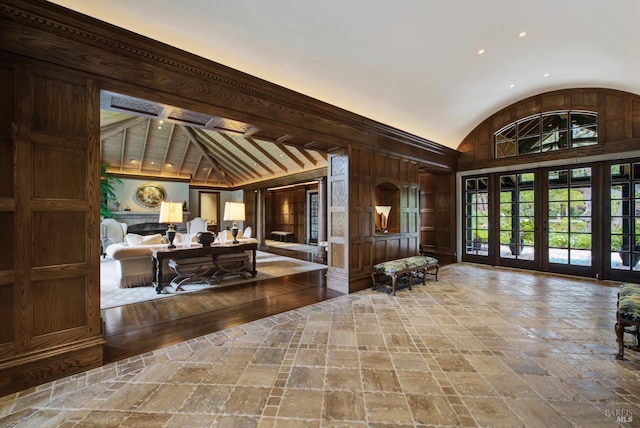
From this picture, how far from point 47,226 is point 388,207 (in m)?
4.88

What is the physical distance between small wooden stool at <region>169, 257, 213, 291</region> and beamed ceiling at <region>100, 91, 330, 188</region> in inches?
128

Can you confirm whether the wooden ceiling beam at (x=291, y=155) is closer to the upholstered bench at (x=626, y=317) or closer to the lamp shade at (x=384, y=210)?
the lamp shade at (x=384, y=210)

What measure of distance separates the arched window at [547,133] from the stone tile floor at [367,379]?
388cm


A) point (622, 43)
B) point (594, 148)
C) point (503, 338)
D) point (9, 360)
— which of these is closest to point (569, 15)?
point (622, 43)

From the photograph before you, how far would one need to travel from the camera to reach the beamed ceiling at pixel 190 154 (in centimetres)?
853

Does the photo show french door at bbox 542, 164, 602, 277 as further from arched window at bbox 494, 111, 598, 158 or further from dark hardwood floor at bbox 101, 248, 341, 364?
dark hardwood floor at bbox 101, 248, 341, 364

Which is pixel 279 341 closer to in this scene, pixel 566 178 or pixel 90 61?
pixel 90 61

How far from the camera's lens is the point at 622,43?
3701 millimetres

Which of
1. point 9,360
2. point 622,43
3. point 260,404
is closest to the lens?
point 260,404

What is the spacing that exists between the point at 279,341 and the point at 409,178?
432cm

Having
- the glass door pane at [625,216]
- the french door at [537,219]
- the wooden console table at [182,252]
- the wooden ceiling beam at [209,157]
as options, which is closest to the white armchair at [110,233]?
the wooden ceiling beam at [209,157]

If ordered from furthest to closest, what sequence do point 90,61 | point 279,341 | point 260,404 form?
point 279,341 < point 90,61 < point 260,404

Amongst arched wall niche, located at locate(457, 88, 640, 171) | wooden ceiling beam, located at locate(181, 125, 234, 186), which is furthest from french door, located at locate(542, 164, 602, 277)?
wooden ceiling beam, located at locate(181, 125, 234, 186)

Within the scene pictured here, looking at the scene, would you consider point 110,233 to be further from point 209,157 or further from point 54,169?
point 54,169
